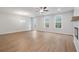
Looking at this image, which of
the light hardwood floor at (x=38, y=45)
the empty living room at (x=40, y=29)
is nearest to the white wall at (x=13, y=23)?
the empty living room at (x=40, y=29)

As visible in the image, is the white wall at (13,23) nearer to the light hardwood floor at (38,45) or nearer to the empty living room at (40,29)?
the empty living room at (40,29)

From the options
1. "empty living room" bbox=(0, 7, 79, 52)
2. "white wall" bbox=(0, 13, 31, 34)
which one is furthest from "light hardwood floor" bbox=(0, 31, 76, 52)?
"white wall" bbox=(0, 13, 31, 34)

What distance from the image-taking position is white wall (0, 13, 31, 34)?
762 centimetres

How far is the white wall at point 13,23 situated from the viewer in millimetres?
7621

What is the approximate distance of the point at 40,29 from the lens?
23.0 feet

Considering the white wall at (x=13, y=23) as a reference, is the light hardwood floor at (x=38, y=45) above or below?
below

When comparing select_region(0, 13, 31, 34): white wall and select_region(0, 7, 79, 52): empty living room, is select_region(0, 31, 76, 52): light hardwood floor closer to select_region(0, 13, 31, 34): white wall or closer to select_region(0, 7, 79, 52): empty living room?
select_region(0, 7, 79, 52): empty living room

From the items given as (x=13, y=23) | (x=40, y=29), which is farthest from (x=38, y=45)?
(x=13, y=23)

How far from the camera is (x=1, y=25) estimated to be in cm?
747
